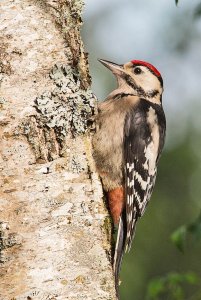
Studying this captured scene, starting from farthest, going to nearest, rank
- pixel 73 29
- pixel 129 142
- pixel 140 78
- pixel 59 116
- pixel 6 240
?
pixel 140 78 → pixel 129 142 → pixel 73 29 → pixel 59 116 → pixel 6 240

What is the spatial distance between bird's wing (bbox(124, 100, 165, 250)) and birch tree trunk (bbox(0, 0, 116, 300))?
2.77 ft

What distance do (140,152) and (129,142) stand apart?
0.11m

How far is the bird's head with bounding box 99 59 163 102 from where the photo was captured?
551 centimetres

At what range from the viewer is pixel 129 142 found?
4.91 m

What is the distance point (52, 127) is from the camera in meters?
3.54

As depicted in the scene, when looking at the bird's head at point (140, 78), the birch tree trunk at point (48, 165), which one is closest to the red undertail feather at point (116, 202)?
A: the birch tree trunk at point (48, 165)

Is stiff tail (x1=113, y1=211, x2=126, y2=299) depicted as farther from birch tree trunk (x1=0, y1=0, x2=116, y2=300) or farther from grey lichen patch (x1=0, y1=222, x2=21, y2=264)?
grey lichen patch (x1=0, y1=222, x2=21, y2=264)

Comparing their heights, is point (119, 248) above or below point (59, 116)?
below

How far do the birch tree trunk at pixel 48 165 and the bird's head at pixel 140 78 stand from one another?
1458mm

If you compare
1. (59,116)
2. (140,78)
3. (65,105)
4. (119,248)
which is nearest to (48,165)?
(59,116)

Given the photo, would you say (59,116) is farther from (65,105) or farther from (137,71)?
(137,71)

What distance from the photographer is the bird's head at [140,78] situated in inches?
217

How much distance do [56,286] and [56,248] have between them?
0.61 feet

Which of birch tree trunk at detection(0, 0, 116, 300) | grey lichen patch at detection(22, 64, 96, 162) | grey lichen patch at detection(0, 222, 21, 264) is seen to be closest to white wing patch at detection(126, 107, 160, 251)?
birch tree trunk at detection(0, 0, 116, 300)
